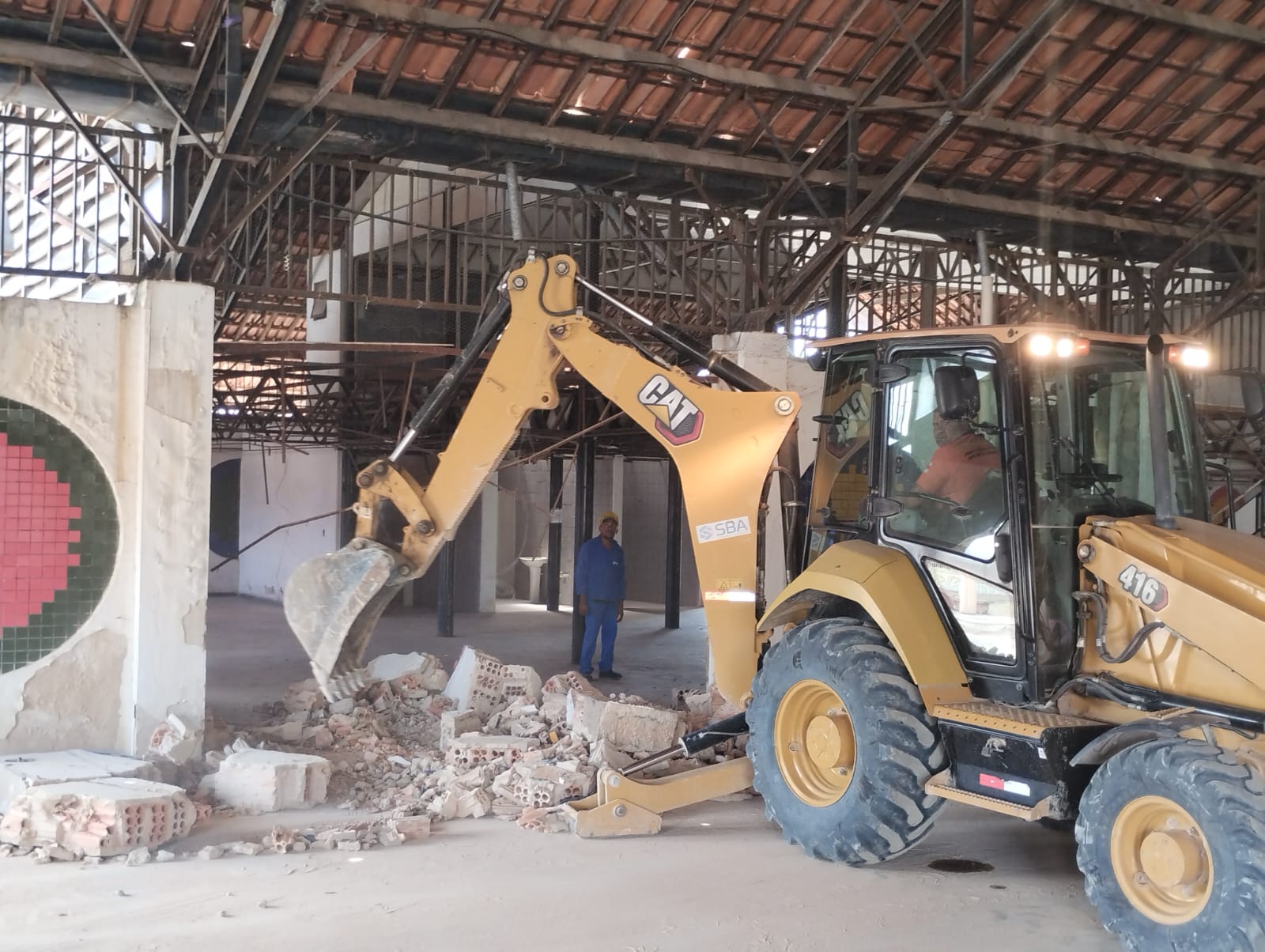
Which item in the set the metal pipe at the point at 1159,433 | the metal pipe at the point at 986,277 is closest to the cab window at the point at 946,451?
the metal pipe at the point at 1159,433

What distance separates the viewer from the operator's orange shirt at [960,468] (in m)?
5.78

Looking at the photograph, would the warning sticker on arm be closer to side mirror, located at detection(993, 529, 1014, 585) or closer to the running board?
side mirror, located at detection(993, 529, 1014, 585)

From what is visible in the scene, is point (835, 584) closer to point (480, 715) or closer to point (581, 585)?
point (480, 715)

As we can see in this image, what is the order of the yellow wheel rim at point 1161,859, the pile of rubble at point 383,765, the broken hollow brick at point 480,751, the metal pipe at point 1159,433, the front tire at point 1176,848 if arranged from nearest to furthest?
the front tire at point 1176,848 < the yellow wheel rim at point 1161,859 < the metal pipe at point 1159,433 < the pile of rubble at point 383,765 < the broken hollow brick at point 480,751

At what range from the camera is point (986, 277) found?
38.3ft

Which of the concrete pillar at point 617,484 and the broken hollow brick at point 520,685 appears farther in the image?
the concrete pillar at point 617,484

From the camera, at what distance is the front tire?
431 centimetres

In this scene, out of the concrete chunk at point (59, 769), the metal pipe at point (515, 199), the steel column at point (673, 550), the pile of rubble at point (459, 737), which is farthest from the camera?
the steel column at point (673, 550)

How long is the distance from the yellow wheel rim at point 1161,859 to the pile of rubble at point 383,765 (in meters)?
3.41

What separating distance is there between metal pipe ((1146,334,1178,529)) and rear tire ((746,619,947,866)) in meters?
1.46

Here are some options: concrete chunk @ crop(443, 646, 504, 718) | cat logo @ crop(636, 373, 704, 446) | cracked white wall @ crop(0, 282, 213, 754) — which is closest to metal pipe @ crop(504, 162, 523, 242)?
cracked white wall @ crop(0, 282, 213, 754)

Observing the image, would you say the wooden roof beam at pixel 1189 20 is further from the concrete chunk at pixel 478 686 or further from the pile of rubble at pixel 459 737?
the concrete chunk at pixel 478 686

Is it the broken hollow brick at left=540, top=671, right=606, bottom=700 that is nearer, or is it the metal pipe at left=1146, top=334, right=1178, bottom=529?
the metal pipe at left=1146, top=334, right=1178, bottom=529

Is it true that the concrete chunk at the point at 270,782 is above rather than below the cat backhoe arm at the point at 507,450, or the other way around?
below
